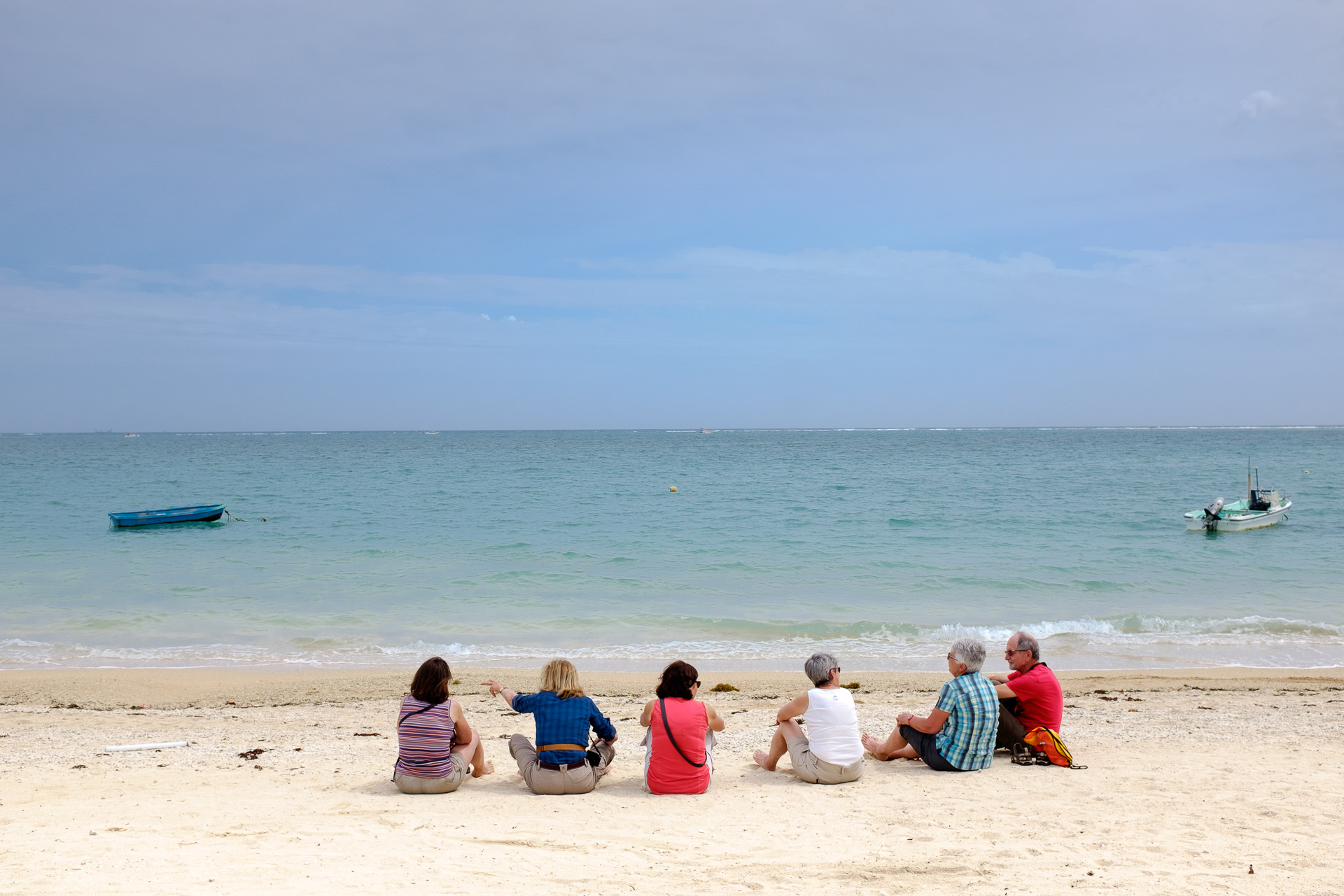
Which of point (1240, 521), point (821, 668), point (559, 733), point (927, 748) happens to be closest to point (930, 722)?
point (927, 748)

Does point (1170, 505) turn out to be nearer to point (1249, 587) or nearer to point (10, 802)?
point (1249, 587)

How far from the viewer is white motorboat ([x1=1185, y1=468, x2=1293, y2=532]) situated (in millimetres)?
26078

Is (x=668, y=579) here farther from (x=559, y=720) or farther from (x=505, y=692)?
(x=559, y=720)

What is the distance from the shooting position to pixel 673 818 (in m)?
5.74

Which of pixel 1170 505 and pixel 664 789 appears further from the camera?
pixel 1170 505

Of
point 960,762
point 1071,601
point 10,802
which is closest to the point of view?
point 10,802

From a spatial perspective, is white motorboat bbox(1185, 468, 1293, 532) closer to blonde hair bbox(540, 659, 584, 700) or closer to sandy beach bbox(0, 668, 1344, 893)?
sandy beach bbox(0, 668, 1344, 893)

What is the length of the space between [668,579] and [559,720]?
12734 mm

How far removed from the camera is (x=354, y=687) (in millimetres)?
11000

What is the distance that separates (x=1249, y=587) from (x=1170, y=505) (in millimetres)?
17649

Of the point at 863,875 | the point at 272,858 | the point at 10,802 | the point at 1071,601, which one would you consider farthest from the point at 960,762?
the point at 1071,601

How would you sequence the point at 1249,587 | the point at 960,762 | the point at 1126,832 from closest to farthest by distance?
the point at 1126,832 → the point at 960,762 → the point at 1249,587

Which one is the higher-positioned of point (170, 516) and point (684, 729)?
point (684, 729)

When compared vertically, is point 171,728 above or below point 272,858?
below
